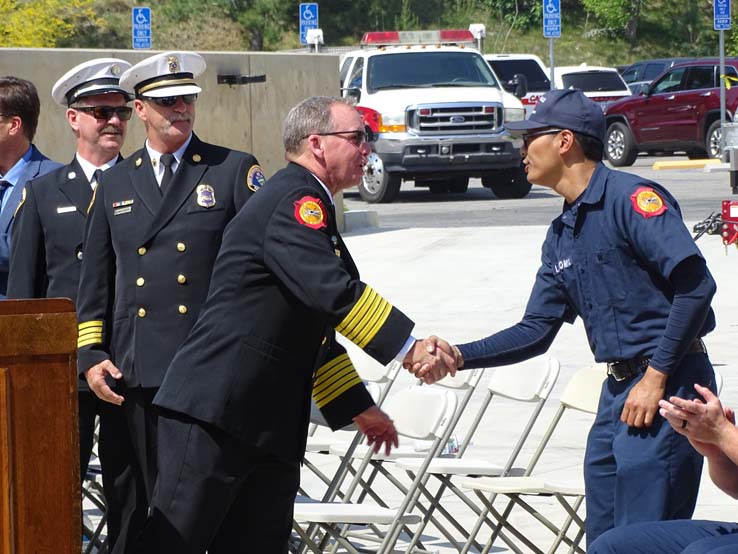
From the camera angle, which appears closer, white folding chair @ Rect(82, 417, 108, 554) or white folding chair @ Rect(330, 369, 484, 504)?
white folding chair @ Rect(82, 417, 108, 554)

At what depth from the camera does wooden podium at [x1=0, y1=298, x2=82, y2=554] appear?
3293 mm

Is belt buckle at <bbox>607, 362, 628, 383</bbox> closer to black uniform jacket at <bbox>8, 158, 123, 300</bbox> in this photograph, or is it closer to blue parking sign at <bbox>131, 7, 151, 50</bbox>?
black uniform jacket at <bbox>8, 158, 123, 300</bbox>

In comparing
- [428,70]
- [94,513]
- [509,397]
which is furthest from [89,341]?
[428,70]

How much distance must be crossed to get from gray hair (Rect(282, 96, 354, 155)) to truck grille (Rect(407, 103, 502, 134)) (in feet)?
53.4

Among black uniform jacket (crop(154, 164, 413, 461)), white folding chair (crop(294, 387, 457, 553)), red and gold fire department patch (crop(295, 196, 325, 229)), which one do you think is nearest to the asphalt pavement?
white folding chair (crop(294, 387, 457, 553))

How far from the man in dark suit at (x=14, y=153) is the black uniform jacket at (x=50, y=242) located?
0.43m

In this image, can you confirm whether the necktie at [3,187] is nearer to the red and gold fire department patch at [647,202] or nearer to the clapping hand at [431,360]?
the clapping hand at [431,360]

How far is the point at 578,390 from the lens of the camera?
6.08 metres

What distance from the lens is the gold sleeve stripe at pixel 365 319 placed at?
176 inches

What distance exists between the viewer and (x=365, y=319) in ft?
14.8

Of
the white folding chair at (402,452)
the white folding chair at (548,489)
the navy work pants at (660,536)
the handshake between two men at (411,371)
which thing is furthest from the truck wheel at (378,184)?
the navy work pants at (660,536)

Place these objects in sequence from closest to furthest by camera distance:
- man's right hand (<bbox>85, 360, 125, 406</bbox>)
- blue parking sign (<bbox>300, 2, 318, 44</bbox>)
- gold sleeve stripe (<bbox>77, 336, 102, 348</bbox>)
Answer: man's right hand (<bbox>85, 360, 125, 406</bbox>), gold sleeve stripe (<bbox>77, 336, 102, 348</bbox>), blue parking sign (<bbox>300, 2, 318, 44</bbox>)

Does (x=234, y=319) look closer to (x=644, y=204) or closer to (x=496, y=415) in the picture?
(x=644, y=204)

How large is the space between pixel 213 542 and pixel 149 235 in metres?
1.04
